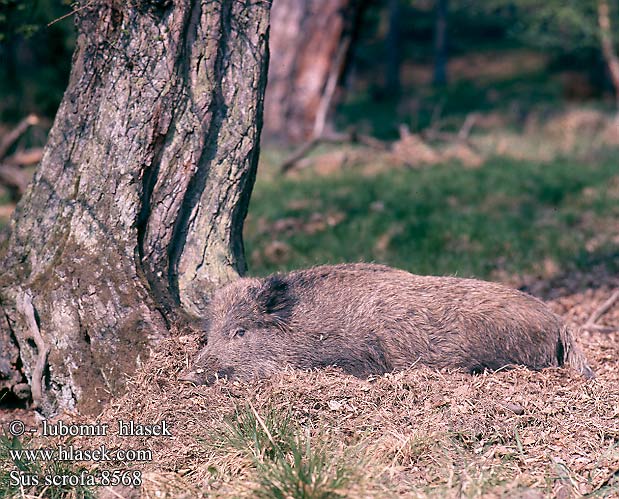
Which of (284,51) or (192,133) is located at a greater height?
(284,51)

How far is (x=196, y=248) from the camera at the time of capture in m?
5.46

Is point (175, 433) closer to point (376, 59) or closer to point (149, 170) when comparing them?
point (149, 170)

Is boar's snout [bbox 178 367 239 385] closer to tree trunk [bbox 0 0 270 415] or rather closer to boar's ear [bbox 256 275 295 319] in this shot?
tree trunk [bbox 0 0 270 415]

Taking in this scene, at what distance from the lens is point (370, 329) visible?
5180 millimetres

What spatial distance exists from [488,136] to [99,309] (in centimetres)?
1293

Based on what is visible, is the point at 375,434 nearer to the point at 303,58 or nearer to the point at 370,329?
the point at 370,329

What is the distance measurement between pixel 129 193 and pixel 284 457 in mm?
2155

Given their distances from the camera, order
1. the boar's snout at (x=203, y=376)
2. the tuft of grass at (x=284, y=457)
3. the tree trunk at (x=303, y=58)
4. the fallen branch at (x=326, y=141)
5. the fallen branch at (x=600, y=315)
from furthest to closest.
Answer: the tree trunk at (x=303, y=58) < the fallen branch at (x=326, y=141) < the fallen branch at (x=600, y=315) < the boar's snout at (x=203, y=376) < the tuft of grass at (x=284, y=457)

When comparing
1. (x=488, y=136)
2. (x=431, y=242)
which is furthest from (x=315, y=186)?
(x=488, y=136)

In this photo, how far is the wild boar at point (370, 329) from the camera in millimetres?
5078

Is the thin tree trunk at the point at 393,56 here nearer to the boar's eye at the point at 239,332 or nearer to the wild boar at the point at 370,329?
the wild boar at the point at 370,329

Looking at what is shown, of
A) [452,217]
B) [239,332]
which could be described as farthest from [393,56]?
[239,332]

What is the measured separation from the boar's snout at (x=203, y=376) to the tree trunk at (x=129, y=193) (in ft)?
1.31

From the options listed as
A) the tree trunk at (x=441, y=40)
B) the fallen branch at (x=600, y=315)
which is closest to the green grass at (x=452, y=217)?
the fallen branch at (x=600, y=315)
